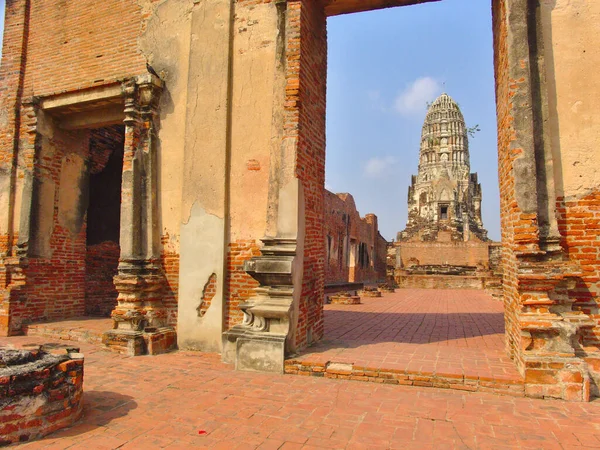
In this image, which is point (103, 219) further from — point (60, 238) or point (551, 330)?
point (551, 330)

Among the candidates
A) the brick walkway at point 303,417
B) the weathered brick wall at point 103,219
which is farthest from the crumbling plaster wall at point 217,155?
the weathered brick wall at point 103,219

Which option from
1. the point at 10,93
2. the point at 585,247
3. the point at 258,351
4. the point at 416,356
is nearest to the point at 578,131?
the point at 585,247

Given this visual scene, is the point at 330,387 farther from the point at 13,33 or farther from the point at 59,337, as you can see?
the point at 13,33

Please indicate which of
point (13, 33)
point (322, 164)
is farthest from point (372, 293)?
point (13, 33)

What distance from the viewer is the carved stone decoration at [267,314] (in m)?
5.59

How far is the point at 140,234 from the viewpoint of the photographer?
23.3ft

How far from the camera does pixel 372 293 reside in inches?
678

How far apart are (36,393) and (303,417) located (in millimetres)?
2282

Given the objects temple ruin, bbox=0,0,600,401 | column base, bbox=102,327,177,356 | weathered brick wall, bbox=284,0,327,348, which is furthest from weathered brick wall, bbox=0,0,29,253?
weathered brick wall, bbox=284,0,327,348

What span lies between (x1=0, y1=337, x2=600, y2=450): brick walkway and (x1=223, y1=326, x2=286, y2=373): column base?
211 mm

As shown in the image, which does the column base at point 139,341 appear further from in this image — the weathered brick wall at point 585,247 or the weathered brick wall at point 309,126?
the weathered brick wall at point 585,247

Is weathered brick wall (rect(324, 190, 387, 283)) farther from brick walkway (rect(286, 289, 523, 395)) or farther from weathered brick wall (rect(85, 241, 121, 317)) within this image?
brick walkway (rect(286, 289, 523, 395))

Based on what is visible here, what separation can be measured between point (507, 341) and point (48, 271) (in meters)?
8.09

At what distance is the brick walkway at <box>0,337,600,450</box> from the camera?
354 cm
